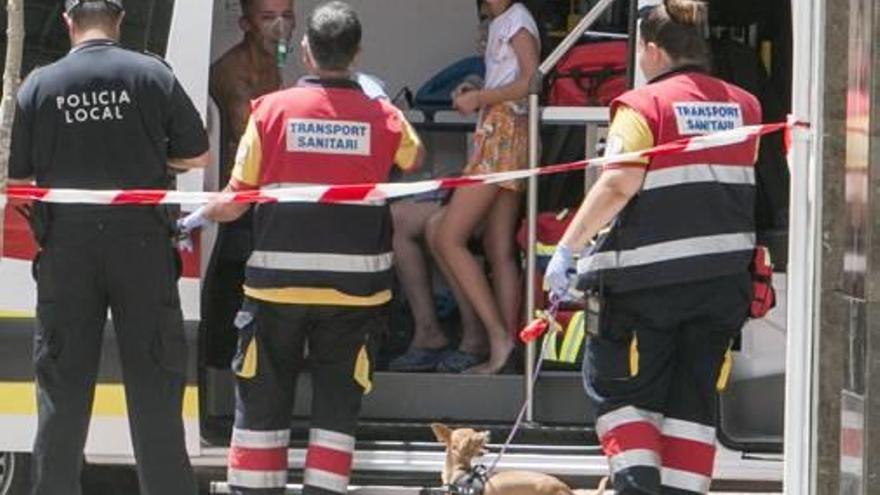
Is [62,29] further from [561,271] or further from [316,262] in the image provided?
[561,271]

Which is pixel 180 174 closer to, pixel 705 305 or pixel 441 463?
pixel 441 463

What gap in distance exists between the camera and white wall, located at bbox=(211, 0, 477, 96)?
28.3 ft

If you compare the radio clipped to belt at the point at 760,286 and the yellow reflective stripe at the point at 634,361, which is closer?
the yellow reflective stripe at the point at 634,361

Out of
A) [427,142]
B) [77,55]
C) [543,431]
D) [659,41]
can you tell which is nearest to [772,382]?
[543,431]

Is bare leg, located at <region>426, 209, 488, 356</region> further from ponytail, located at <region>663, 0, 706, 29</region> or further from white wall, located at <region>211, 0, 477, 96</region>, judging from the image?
ponytail, located at <region>663, 0, 706, 29</region>

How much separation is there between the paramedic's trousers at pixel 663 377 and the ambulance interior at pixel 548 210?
79cm

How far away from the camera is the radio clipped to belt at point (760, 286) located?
5855 mm

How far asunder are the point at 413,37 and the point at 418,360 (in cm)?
198

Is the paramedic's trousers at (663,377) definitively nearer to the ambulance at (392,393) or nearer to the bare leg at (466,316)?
the ambulance at (392,393)

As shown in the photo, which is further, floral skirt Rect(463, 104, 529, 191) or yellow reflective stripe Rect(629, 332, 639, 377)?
floral skirt Rect(463, 104, 529, 191)

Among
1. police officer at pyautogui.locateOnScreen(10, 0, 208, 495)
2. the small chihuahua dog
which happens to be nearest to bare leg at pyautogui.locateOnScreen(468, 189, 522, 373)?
the small chihuahua dog

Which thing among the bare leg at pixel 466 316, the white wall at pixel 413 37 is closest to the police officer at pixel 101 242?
the bare leg at pixel 466 316

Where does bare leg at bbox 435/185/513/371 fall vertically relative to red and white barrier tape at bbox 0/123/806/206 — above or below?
below

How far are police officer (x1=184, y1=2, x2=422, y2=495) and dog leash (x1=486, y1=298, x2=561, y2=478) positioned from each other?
50 cm
